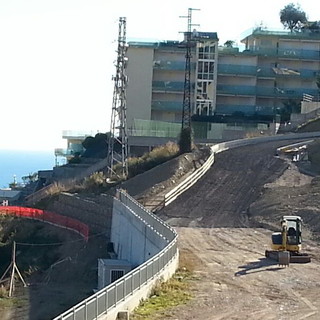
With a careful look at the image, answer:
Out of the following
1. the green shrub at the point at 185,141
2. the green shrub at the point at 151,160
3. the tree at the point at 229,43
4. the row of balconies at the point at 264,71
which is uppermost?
the tree at the point at 229,43

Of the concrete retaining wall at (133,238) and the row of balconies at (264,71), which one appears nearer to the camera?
the concrete retaining wall at (133,238)

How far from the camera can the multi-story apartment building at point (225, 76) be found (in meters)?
101

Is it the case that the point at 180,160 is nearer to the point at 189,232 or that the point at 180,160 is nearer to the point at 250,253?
the point at 189,232

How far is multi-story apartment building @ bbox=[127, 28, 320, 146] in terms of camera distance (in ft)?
331

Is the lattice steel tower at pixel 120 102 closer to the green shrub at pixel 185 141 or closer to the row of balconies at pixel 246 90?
the green shrub at pixel 185 141

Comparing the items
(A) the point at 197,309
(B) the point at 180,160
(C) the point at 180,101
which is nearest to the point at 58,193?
(B) the point at 180,160

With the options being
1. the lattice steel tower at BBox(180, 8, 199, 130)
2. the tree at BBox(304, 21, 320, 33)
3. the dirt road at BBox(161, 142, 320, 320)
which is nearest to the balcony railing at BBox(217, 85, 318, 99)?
the tree at BBox(304, 21, 320, 33)

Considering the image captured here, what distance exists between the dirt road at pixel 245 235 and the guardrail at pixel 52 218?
5691 mm

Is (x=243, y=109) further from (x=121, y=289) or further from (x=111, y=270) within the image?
(x=121, y=289)

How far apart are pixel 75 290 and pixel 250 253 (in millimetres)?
10163

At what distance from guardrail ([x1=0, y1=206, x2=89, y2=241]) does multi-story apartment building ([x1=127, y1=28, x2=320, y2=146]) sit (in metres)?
34.9

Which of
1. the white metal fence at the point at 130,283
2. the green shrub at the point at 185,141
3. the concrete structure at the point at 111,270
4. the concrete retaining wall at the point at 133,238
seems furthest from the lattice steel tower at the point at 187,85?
the concrete structure at the point at 111,270

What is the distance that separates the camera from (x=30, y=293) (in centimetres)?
4625

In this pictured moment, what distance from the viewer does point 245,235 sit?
4603 cm
